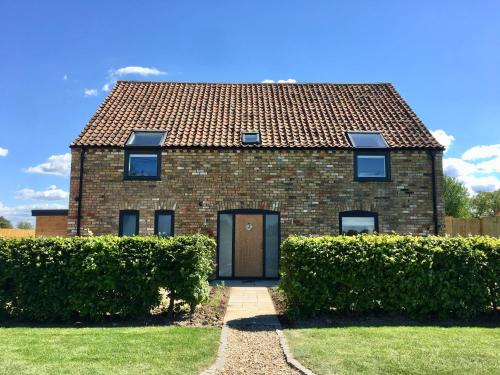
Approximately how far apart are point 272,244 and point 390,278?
259 inches

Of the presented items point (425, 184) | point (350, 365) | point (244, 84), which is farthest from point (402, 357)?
point (244, 84)

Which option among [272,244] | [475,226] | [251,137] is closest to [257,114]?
[251,137]

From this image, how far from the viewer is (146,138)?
15.7 meters

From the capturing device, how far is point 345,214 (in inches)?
591

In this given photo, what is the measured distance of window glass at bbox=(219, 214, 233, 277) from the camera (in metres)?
14.9

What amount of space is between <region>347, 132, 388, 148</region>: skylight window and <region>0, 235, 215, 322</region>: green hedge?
8.90m

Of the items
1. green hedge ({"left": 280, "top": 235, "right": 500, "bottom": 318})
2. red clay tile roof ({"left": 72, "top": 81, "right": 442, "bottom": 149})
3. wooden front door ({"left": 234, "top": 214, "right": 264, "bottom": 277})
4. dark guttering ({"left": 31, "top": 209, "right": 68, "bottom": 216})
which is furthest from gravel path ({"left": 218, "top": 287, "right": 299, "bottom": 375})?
dark guttering ({"left": 31, "top": 209, "right": 68, "bottom": 216})

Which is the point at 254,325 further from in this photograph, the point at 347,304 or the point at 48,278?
the point at 48,278

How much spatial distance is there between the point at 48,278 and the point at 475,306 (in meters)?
8.64

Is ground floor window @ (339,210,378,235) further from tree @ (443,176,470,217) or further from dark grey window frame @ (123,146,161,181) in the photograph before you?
tree @ (443,176,470,217)

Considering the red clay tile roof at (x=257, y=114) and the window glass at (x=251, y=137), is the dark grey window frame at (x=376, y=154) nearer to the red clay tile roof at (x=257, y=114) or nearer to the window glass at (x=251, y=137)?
the red clay tile roof at (x=257, y=114)

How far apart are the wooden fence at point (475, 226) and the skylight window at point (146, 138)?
13370 mm

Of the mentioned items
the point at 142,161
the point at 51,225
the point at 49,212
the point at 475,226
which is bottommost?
the point at 51,225

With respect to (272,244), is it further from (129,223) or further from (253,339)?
(253,339)
